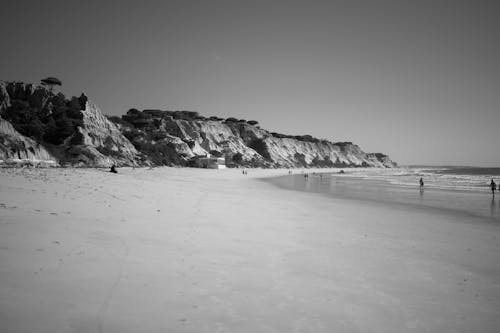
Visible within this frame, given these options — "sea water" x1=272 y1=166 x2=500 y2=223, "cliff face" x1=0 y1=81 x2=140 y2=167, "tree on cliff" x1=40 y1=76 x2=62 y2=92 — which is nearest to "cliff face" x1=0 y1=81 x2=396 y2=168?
"cliff face" x1=0 y1=81 x2=140 y2=167

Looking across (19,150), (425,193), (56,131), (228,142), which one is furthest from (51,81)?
(425,193)

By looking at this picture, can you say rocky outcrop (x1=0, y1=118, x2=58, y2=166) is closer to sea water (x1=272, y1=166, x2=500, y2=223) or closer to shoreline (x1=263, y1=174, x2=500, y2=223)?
sea water (x1=272, y1=166, x2=500, y2=223)

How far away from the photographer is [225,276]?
469 cm

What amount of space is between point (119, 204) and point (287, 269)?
7.28m

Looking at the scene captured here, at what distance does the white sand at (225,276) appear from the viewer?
331 centimetres

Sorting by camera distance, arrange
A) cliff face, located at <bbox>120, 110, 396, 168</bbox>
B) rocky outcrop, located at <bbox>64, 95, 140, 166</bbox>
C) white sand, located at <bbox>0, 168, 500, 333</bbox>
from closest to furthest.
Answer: white sand, located at <bbox>0, 168, 500, 333</bbox> → rocky outcrop, located at <bbox>64, 95, 140, 166</bbox> → cliff face, located at <bbox>120, 110, 396, 168</bbox>

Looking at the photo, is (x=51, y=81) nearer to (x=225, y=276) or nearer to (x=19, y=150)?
(x=19, y=150)

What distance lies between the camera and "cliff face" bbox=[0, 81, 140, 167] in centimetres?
3875

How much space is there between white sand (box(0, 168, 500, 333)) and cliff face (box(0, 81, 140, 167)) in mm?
37820

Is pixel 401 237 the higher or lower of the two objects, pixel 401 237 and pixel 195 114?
the lower

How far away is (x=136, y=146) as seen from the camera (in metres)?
61.2

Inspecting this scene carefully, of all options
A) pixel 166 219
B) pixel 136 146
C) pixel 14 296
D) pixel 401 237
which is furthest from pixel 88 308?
pixel 136 146

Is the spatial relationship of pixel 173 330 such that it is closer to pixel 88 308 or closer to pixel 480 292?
pixel 88 308

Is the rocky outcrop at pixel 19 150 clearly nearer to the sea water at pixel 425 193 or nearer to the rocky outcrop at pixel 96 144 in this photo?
the rocky outcrop at pixel 96 144
